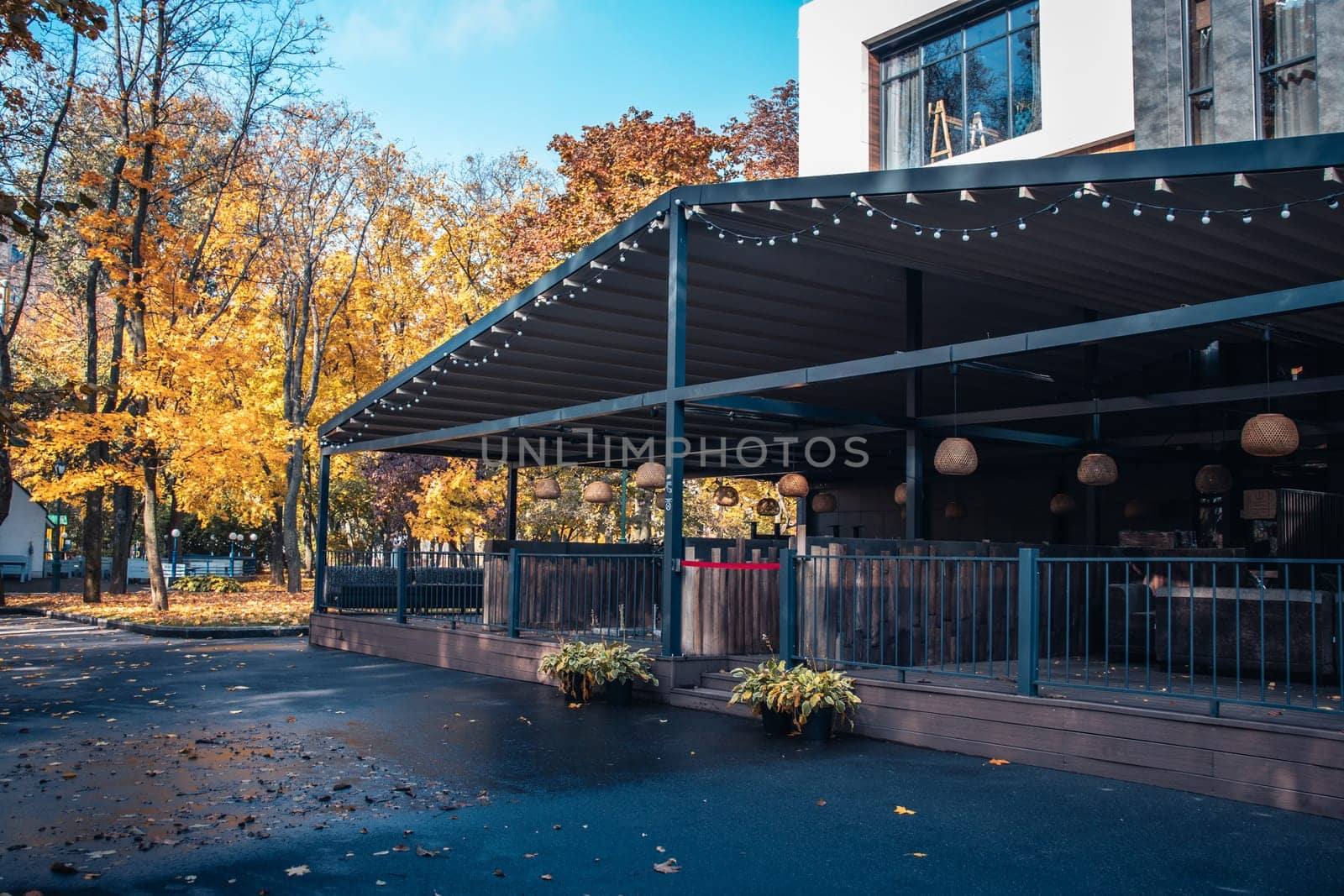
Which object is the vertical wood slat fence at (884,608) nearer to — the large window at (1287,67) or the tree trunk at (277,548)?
A: the large window at (1287,67)

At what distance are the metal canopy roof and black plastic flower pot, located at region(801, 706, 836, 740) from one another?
9.13 feet

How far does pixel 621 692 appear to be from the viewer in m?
9.73

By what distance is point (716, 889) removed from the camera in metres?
4.58

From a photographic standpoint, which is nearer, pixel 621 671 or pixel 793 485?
pixel 621 671

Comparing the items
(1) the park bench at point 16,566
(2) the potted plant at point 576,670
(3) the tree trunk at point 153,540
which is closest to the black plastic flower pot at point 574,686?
(2) the potted plant at point 576,670

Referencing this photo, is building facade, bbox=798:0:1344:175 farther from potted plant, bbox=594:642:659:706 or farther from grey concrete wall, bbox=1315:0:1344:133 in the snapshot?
potted plant, bbox=594:642:659:706

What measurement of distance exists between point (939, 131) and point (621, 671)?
10770 mm

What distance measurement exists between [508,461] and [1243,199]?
40.7ft

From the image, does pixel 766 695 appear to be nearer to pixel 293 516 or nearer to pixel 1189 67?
pixel 1189 67

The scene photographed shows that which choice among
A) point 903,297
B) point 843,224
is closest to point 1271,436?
point 843,224

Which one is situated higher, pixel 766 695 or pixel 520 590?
pixel 520 590

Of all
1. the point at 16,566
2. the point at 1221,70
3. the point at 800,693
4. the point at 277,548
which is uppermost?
the point at 1221,70

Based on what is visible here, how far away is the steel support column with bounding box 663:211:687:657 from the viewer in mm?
9812

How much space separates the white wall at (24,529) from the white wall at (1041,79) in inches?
1240
